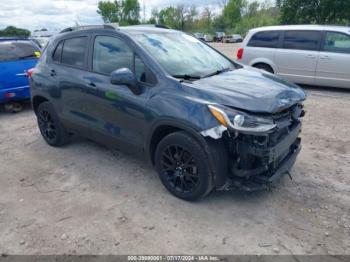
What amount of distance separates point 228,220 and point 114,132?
1753mm

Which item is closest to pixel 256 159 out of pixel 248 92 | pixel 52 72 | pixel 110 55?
pixel 248 92

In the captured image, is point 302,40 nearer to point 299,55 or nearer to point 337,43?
point 299,55

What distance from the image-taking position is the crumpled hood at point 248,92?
3.02m

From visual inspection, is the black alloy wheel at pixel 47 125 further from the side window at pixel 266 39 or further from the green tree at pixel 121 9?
the green tree at pixel 121 9

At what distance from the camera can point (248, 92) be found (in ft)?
10.4

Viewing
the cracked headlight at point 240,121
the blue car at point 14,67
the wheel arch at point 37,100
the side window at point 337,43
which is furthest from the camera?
the side window at point 337,43

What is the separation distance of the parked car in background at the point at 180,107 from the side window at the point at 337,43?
5.09 metres

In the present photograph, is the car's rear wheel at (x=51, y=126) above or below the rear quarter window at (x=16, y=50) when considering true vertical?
Answer: below

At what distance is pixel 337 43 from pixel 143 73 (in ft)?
21.7

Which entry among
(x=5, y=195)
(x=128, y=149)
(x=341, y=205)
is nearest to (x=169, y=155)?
(x=128, y=149)

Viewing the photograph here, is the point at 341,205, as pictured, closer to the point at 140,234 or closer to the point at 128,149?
the point at 140,234

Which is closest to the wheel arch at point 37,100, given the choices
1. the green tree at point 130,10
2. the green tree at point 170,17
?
the green tree at point 170,17

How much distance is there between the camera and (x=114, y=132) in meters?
3.95

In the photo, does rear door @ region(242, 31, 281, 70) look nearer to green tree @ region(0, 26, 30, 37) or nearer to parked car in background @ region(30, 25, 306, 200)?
parked car in background @ region(30, 25, 306, 200)
